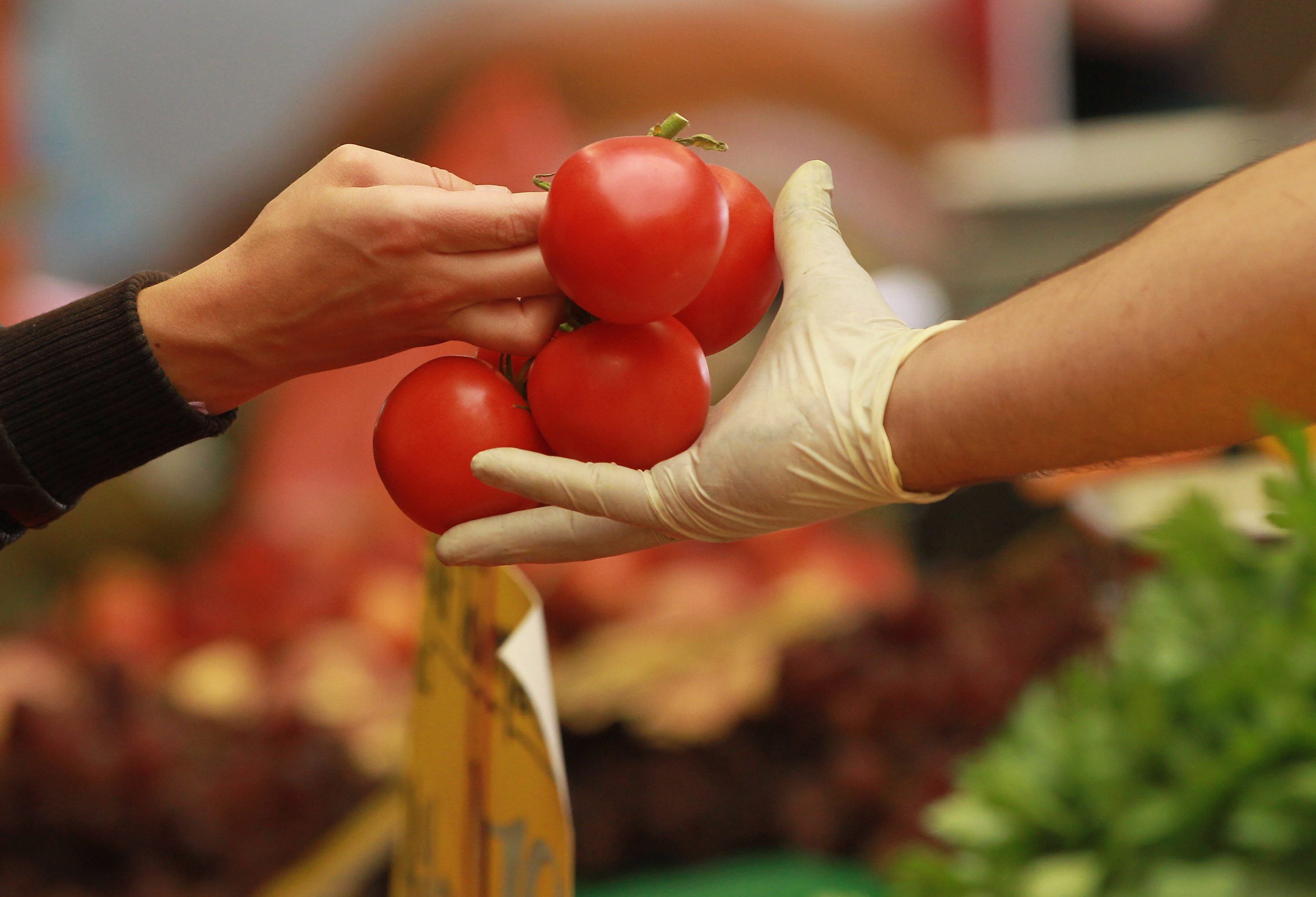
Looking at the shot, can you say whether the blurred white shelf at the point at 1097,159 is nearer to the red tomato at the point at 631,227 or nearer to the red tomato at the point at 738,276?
the red tomato at the point at 738,276

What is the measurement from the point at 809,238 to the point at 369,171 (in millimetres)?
425

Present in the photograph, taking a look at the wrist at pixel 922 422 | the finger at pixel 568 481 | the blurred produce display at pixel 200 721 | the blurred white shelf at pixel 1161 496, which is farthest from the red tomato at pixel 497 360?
the blurred produce display at pixel 200 721

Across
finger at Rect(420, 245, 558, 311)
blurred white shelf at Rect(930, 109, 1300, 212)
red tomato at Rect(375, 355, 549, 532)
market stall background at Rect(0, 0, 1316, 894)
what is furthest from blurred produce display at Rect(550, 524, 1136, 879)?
blurred white shelf at Rect(930, 109, 1300, 212)

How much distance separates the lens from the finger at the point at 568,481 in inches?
36.3

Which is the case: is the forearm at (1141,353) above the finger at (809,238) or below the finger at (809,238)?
below

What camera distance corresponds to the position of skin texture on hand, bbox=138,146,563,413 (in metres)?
0.89

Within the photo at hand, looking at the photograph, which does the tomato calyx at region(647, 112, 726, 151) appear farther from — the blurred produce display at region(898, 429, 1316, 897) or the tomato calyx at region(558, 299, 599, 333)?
the blurred produce display at region(898, 429, 1316, 897)

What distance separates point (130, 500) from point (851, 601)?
6.69 feet

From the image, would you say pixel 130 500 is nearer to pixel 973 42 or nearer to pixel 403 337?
pixel 403 337

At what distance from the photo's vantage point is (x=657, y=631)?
2.29 meters

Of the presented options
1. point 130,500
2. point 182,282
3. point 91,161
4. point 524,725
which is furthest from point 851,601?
point 91,161

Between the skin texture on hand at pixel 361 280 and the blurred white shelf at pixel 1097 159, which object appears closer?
the skin texture on hand at pixel 361 280

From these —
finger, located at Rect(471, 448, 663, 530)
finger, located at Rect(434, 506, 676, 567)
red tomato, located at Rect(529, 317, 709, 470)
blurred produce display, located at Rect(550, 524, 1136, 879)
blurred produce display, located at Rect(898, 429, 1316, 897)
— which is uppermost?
red tomato, located at Rect(529, 317, 709, 470)

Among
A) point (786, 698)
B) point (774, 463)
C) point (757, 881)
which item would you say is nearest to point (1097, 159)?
point (786, 698)
